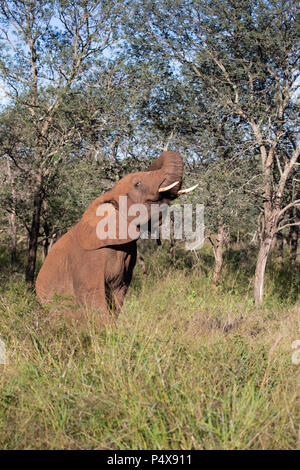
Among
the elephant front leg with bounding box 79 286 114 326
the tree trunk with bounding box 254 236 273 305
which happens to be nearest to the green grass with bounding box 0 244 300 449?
the elephant front leg with bounding box 79 286 114 326

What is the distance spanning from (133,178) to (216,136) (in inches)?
181

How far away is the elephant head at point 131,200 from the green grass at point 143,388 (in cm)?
85

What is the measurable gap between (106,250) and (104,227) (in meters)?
0.24

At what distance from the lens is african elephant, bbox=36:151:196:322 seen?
4.84 meters

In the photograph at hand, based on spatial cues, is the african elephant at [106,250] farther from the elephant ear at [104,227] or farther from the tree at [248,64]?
the tree at [248,64]

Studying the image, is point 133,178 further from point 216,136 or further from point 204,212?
point 216,136

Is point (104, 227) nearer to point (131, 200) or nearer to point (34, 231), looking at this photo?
point (131, 200)

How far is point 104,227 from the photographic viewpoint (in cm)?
497

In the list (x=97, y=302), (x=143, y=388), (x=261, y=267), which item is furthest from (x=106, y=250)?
(x=261, y=267)

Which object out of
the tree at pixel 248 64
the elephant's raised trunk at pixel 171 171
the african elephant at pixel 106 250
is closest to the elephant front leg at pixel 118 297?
the african elephant at pixel 106 250

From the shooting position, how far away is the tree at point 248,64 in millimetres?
7980

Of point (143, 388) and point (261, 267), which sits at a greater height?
point (261, 267)

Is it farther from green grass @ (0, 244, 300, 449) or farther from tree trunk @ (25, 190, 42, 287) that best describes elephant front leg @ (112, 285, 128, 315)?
tree trunk @ (25, 190, 42, 287)

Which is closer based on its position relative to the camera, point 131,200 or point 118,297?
point 131,200
